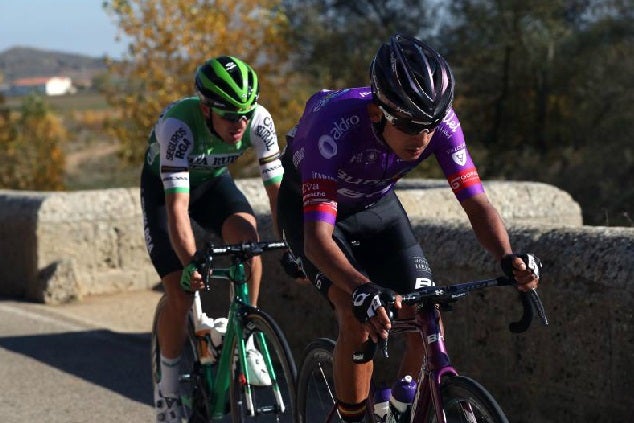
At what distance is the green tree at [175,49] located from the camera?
24609 mm

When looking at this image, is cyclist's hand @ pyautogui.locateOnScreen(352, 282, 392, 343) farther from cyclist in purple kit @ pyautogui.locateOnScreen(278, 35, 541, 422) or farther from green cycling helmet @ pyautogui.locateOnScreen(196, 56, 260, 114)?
green cycling helmet @ pyautogui.locateOnScreen(196, 56, 260, 114)

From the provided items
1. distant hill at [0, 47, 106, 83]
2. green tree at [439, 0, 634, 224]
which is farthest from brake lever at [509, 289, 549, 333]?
distant hill at [0, 47, 106, 83]

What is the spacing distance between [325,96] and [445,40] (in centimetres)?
2438

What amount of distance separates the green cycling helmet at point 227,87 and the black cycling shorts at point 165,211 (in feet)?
2.15

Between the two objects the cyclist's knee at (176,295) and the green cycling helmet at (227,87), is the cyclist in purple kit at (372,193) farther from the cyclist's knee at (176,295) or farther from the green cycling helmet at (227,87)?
the cyclist's knee at (176,295)

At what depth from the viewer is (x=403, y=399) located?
4004 mm

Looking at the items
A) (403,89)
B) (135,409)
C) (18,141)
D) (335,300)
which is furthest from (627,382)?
(18,141)

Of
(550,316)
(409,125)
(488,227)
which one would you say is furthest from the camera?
(550,316)

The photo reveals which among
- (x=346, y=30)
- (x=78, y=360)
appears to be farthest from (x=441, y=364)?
(x=346, y=30)

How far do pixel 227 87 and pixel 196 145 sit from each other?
443 millimetres

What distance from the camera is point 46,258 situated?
10.9 metres

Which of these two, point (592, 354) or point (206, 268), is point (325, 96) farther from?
point (592, 354)

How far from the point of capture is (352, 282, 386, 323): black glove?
3.37 metres

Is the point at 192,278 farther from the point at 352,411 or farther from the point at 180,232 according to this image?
the point at 352,411
